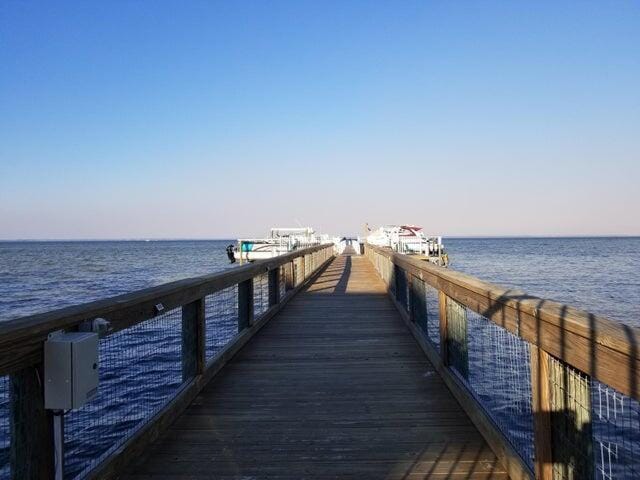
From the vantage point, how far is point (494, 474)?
10.1 ft

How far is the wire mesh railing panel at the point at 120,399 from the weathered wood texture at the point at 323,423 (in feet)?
1.62

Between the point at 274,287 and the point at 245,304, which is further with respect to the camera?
the point at 274,287

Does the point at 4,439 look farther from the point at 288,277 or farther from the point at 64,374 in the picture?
the point at 288,277

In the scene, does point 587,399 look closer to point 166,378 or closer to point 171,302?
point 171,302

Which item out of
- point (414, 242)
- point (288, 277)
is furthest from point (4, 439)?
point (414, 242)

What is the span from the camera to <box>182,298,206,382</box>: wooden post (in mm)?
4641

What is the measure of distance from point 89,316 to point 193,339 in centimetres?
200

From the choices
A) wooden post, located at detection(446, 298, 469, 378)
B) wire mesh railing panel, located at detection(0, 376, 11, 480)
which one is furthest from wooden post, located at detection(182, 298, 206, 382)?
wooden post, located at detection(446, 298, 469, 378)

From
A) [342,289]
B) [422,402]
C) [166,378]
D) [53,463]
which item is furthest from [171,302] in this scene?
[342,289]

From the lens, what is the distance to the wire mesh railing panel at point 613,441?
267 cm

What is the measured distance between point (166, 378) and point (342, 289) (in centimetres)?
634

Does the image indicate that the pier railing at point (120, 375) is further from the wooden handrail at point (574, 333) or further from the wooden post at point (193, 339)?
the wooden handrail at point (574, 333)

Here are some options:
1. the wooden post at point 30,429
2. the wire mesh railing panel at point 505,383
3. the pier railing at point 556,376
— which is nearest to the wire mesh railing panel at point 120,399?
the wooden post at point 30,429

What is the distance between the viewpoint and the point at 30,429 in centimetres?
235
